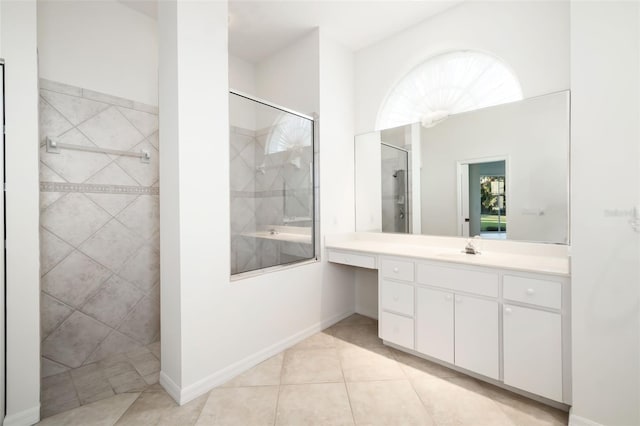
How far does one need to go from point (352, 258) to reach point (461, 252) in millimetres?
880

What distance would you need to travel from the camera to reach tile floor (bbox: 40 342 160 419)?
5.61 feet

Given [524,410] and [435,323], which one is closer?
[524,410]

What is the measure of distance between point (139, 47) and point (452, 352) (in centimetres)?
339

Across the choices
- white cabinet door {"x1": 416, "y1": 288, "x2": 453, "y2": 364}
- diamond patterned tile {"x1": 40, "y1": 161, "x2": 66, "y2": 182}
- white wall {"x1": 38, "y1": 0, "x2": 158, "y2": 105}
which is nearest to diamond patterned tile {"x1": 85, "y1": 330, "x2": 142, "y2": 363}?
diamond patterned tile {"x1": 40, "y1": 161, "x2": 66, "y2": 182}

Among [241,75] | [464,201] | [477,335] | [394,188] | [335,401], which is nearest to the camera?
[335,401]

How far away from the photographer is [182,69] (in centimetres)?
170

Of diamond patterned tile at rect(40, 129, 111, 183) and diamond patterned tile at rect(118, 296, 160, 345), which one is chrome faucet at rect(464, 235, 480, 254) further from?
diamond patterned tile at rect(40, 129, 111, 183)

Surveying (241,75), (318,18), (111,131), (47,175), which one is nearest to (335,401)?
(47,175)

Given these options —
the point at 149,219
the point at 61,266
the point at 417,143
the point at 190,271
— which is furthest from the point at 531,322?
the point at 61,266

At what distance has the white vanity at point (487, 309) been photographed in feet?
5.16

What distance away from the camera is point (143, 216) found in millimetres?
2416

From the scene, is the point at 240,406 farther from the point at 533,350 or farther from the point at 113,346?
the point at 533,350

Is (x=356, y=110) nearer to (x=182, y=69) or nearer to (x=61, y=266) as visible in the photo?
(x=182, y=69)

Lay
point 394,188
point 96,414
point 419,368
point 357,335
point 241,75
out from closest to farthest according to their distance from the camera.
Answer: point 96,414 < point 419,368 < point 357,335 < point 394,188 < point 241,75
